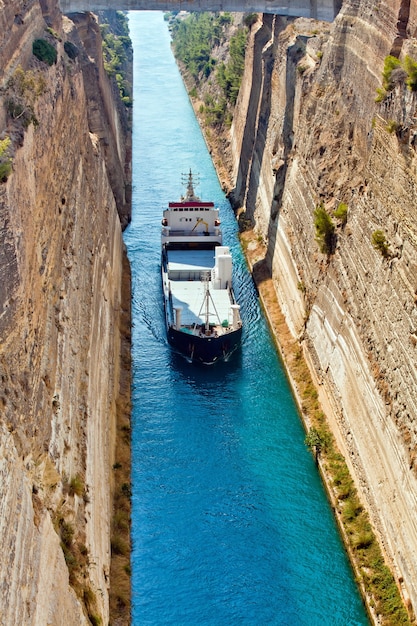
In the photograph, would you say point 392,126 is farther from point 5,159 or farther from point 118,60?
point 118,60

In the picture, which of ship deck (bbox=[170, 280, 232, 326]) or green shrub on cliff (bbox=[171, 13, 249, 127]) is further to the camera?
green shrub on cliff (bbox=[171, 13, 249, 127])

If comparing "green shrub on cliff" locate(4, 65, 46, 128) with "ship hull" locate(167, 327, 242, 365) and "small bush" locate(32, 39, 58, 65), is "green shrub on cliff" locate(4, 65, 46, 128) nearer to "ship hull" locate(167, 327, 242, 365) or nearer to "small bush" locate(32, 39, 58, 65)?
"small bush" locate(32, 39, 58, 65)

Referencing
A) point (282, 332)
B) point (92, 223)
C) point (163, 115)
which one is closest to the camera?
point (92, 223)

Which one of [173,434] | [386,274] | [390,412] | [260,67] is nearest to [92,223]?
[173,434]

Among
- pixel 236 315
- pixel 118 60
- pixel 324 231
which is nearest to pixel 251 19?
pixel 118 60

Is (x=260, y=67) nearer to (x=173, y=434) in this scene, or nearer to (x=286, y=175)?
(x=286, y=175)

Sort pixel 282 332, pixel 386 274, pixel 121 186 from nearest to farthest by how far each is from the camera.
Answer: pixel 386 274 → pixel 282 332 → pixel 121 186

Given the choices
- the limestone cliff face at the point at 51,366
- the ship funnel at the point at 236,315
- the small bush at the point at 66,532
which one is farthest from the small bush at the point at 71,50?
the small bush at the point at 66,532

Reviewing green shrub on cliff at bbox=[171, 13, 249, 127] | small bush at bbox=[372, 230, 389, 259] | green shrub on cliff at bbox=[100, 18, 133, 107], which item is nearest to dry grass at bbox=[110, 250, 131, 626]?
small bush at bbox=[372, 230, 389, 259]
